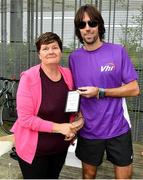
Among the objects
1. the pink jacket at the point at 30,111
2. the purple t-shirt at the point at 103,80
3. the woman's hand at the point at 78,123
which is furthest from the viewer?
the purple t-shirt at the point at 103,80

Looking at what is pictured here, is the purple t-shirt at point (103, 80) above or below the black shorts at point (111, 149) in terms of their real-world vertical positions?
above

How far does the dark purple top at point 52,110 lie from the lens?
266 centimetres

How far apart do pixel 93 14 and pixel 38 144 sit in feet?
3.64

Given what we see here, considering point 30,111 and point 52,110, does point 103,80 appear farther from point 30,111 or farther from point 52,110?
point 30,111

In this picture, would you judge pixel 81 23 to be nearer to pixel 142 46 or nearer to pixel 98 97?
pixel 98 97

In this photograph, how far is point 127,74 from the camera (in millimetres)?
2861

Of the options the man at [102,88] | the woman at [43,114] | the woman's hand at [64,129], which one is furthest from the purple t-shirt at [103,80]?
the woman's hand at [64,129]

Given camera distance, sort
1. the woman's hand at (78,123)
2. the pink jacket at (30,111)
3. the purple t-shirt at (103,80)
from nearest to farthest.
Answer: the pink jacket at (30,111)
the woman's hand at (78,123)
the purple t-shirt at (103,80)

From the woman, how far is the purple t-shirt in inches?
5.7

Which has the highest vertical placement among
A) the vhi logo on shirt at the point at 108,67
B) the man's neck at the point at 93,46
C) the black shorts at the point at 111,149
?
the man's neck at the point at 93,46

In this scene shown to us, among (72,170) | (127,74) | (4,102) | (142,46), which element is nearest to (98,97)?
(127,74)

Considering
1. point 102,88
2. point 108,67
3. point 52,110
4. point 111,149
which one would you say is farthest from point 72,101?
point 111,149

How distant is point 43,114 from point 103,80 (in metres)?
0.57

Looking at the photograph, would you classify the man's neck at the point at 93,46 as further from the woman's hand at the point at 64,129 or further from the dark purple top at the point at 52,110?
the woman's hand at the point at 64,129
